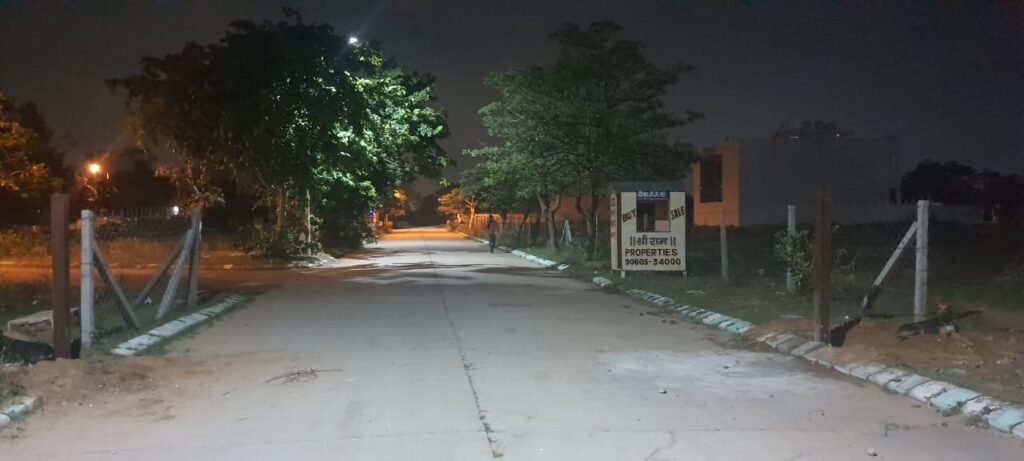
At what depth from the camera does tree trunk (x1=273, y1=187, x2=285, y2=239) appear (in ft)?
99.7

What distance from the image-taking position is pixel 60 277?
945 cm

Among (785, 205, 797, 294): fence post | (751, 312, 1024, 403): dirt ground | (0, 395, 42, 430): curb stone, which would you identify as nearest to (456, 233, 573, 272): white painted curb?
(785, 205, 797, 294): fence post

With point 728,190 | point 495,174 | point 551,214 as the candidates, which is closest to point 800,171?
point 728,190

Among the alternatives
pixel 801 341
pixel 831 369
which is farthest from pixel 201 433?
pixel 801 341

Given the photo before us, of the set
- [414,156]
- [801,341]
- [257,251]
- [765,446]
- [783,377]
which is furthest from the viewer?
[414,156]

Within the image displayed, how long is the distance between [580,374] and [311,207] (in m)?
29.1

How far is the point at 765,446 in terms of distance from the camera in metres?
6.33

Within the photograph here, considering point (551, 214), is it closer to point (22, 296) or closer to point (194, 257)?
point (194, 257)

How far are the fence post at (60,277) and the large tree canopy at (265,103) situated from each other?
50.6ft

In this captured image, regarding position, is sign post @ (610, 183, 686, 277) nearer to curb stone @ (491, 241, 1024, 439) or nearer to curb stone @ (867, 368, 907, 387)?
curb stone @ (491, 241, 1024, 439)

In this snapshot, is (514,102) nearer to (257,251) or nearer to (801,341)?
(257,251)

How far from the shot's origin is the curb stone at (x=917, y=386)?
22.5 feet

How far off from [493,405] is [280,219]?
24.8 meters

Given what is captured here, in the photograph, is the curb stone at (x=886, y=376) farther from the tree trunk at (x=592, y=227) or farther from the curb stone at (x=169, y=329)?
the tree trunk at (x=592, y=227)
